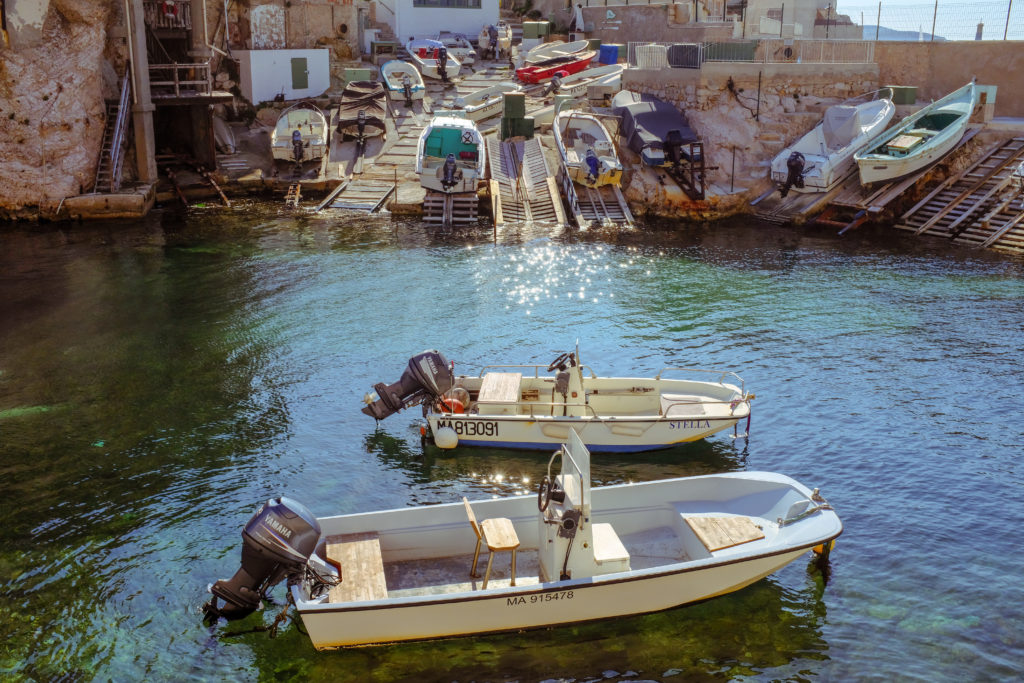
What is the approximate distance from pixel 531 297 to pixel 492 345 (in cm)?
435

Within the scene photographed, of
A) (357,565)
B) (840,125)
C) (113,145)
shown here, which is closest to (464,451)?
(357,565)

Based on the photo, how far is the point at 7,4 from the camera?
32438 millimetres

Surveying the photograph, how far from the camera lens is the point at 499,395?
17562 mm

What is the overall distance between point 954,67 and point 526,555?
33.4 m

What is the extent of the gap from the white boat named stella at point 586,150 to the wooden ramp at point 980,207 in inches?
426

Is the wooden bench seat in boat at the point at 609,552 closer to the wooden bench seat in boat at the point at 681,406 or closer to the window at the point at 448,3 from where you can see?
the wooden bench seat in boat at the point at 681,406

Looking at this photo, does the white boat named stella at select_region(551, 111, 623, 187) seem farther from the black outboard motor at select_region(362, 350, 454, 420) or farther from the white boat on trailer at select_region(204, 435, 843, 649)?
the white boat on trailer at select_region(204, 435, 843, 649)

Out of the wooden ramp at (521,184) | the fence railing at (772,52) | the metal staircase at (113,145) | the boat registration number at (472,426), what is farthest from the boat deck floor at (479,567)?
the fence railing at (772,52)

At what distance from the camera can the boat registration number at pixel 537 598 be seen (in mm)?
11766

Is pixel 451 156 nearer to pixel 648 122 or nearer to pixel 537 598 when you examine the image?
pixel 648 122

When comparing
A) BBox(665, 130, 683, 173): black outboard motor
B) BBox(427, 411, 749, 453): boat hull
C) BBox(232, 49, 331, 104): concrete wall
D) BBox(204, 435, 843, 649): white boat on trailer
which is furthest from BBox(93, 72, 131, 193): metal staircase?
BBox(204, 435, 843, 649): white boat on trailer

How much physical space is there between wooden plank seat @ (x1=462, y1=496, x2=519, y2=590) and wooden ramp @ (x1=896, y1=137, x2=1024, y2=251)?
24.6m

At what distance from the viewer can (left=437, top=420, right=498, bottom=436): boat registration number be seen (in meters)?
17.1

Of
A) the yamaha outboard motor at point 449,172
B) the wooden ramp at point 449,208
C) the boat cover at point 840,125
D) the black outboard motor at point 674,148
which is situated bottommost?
the wooden ramp at point 449,208
